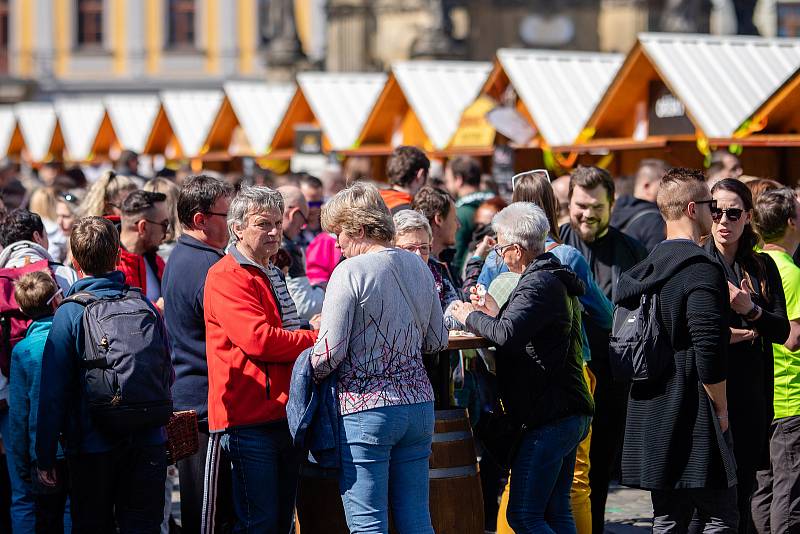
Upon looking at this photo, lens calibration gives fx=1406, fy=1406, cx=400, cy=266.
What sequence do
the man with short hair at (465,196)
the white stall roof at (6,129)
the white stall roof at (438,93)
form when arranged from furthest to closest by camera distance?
the white stall roof at (6,129)
the white stall roof at (438,93)
the man with short hair at (465,196)

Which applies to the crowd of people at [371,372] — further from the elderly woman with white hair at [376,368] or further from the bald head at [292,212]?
the bald head at [292,212]

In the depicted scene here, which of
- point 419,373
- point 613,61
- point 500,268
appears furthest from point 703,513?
point 613,61

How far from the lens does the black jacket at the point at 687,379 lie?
5.45 metres

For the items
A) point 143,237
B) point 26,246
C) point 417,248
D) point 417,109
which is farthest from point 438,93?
point 417,248

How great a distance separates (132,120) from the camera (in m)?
22.2

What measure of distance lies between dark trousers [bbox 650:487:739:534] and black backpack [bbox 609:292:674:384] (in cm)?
48

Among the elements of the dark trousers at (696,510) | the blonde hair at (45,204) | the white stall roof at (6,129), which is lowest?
the dark trousers at (696,510)

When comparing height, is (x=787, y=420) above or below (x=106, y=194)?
below

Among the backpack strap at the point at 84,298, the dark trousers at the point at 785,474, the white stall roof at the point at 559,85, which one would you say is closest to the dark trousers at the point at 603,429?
the dark trousers at the point at 785,474

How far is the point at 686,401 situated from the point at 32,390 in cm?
278

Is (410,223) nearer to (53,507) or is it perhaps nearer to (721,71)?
(53,507)

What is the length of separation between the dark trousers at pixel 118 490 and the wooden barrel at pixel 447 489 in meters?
0.60

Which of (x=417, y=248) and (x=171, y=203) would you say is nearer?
(x=417, y=248)

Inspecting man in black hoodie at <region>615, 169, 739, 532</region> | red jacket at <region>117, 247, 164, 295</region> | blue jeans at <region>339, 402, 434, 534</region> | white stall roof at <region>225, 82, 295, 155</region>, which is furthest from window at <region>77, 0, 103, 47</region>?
blue jeans at <region>339, 402, 434, 534</region>
